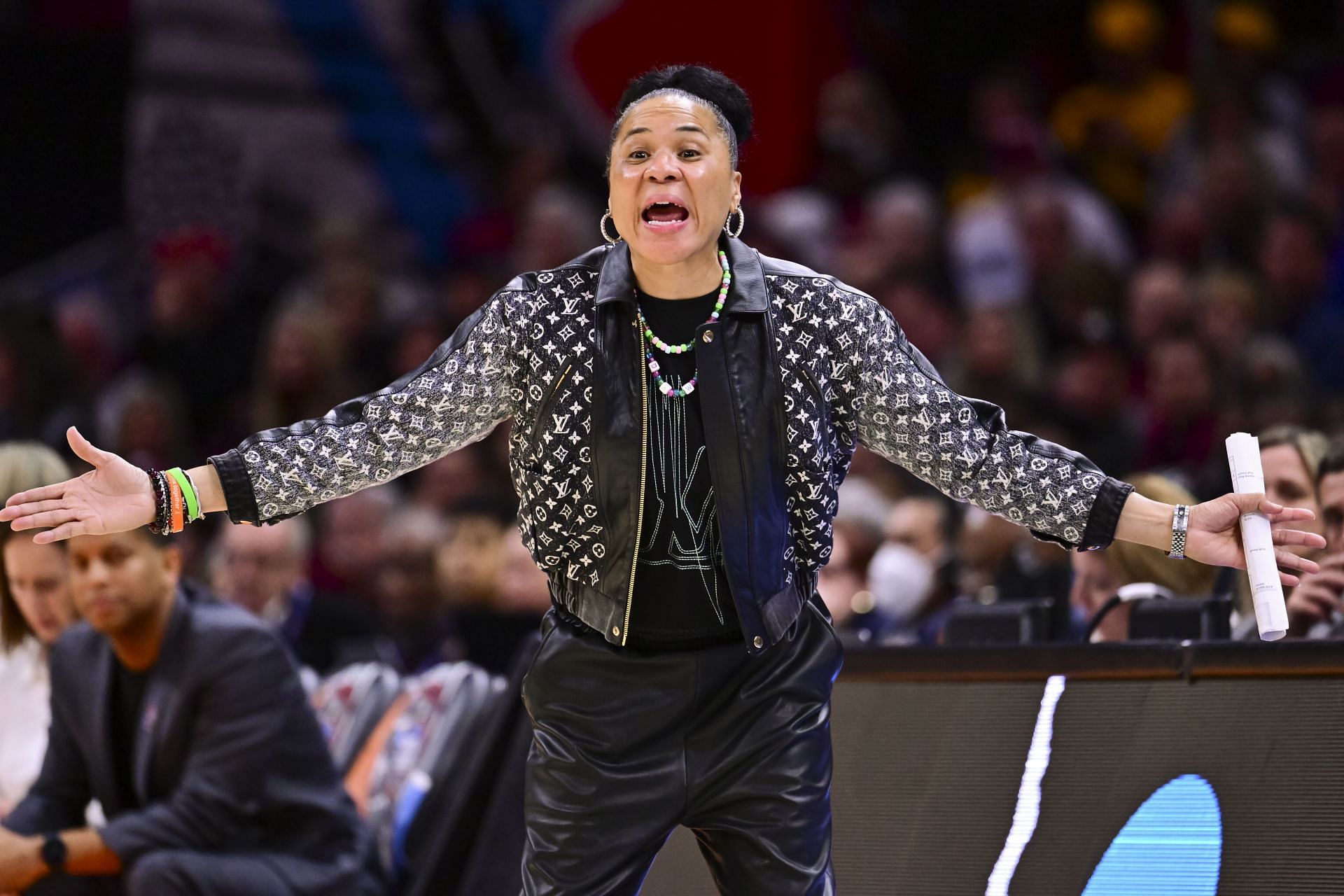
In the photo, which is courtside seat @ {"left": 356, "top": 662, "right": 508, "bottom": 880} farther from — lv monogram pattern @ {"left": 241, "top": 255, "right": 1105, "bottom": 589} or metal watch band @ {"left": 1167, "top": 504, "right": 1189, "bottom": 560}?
metal watch band @ {"left": 1167, "top": 504, "right": 1189, "bottom": 560}

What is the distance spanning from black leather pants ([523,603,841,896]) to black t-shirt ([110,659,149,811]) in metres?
2.08

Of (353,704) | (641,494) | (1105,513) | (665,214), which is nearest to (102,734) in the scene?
(353,704)

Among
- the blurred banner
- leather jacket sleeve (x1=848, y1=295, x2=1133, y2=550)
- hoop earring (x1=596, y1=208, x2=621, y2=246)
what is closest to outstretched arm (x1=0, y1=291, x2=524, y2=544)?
hoop earring (x1=596, y1=208, x2=621, y2=246)

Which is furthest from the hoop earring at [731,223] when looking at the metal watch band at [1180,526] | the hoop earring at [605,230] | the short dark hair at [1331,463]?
the short dark hair at [1331,463]

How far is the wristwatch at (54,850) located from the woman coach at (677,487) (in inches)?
70.6

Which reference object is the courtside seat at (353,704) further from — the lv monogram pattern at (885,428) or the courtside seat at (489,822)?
the lv monogram pattern at (885,428)

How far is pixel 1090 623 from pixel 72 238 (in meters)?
7.57

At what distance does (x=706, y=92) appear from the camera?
2.82 metres

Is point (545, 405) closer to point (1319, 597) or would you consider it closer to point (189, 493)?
point (189, 493)

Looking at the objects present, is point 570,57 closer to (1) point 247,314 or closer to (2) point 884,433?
(1) point 247,314

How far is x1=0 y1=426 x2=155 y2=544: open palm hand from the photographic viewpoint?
2621mm

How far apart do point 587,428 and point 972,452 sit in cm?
61

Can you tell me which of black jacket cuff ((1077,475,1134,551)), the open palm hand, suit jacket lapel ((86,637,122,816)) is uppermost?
the open palm hand

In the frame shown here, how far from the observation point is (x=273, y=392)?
8.88 metres
